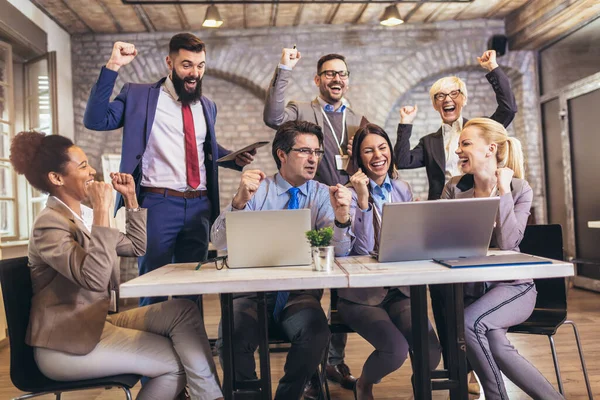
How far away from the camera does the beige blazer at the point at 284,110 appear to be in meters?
3.23

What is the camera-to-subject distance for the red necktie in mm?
2879

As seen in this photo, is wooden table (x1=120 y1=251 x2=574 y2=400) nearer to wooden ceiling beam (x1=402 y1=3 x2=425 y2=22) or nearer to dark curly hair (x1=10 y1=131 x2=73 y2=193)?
dark curly hair (x1=10 y1=131 x2=73 y2=193)

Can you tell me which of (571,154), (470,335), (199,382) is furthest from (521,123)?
(199,382)

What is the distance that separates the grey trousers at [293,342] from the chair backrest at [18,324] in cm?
62

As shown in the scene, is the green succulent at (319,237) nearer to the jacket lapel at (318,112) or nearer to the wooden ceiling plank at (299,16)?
the jacket lapel at (318,112)

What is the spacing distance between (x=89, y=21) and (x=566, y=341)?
539cm

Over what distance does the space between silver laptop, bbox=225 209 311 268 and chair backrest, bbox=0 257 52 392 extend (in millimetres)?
675

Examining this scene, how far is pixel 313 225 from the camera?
2.61 meters

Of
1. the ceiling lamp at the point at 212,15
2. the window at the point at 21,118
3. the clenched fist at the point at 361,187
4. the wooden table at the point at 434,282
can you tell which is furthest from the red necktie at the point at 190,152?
the ceiling lamp at the point at 212,15

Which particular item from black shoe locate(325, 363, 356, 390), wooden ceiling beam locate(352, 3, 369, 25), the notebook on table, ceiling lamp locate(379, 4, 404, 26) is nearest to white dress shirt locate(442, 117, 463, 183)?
black shoe locate(325, 363, 356, 390)

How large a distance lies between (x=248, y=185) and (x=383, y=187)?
29.4 inches

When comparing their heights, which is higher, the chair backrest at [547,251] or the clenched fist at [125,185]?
the clenched fist at [125,185]

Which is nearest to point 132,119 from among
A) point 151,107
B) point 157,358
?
point 151,107

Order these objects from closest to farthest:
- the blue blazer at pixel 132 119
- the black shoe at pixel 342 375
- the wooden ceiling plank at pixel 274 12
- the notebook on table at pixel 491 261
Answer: the notebook on table at pixel 491 261, the blue blazer at pixel 132 119, the black shoe at pixel 342 375, the wooden ceiling plank at pixel 274 12
